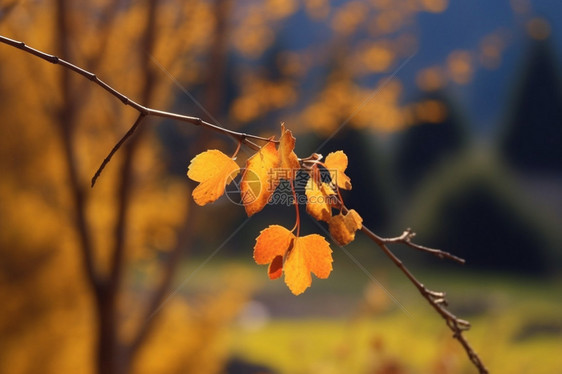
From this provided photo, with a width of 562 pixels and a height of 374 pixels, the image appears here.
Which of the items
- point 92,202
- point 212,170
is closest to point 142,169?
point 92,202

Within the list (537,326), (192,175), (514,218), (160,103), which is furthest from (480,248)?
(192,175)

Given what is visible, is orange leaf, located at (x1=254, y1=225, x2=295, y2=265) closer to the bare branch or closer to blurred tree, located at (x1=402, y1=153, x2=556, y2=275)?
the bare branch

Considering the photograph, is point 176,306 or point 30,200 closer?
point 30,200

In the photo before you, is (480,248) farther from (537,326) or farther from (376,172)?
(376,172)

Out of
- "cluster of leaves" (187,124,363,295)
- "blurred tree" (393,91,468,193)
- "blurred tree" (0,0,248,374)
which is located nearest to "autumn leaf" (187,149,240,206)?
"cluster of leaves" (187,124,363,295)

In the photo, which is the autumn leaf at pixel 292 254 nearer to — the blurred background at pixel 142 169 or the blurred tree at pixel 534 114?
the blurred background at pixel 142 169

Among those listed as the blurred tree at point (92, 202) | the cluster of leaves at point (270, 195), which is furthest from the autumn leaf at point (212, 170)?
the blurred tree at point (92, 202)

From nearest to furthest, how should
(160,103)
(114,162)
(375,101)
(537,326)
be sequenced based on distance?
1. (114,162)
2. (160,103)
3. (375,101)
4. (537,326)
